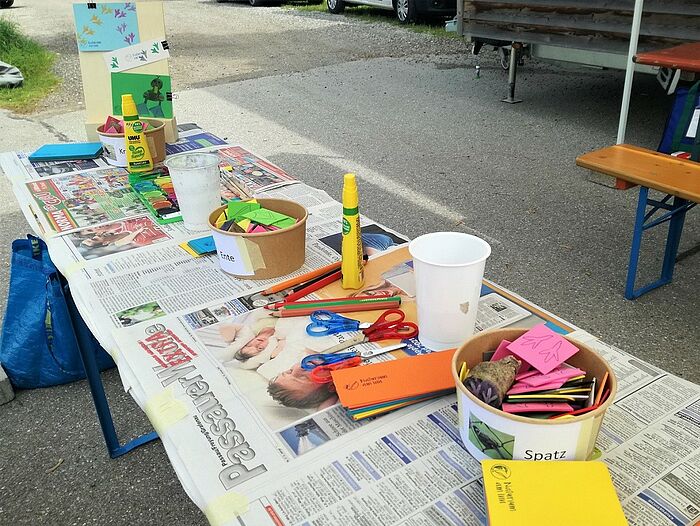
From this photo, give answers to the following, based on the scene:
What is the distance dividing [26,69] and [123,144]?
6803 mm

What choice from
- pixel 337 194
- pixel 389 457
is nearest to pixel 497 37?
pixel 337 194

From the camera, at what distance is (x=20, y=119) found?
6.04m

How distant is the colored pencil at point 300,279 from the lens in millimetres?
1448

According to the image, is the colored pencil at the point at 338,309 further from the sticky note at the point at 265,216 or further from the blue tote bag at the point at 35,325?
the blue tote bag at the point at 35,325

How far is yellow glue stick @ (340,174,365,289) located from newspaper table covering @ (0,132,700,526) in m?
0.04

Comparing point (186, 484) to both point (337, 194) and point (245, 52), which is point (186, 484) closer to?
point (337, 194)

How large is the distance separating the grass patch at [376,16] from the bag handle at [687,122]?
231 inches

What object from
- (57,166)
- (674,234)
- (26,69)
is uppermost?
(57,166)

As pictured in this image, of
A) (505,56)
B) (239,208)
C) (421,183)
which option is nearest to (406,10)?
(505,56)

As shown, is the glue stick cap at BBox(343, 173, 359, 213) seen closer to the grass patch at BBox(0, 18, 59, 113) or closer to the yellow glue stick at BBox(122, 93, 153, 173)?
the yellow glue stick at BBox(122, 93, 153, 173)

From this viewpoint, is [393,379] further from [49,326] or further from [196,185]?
[49,326]

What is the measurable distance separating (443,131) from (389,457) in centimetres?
474

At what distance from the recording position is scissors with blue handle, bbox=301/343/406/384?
114 cm

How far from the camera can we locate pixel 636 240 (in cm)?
274
